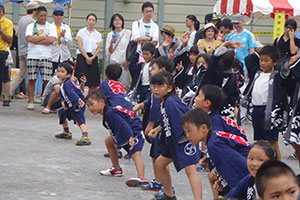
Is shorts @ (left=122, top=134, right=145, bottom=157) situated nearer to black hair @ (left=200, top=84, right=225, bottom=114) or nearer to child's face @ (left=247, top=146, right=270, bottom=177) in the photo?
black hair @ (left=200, top=84, right=225, bottom=114)

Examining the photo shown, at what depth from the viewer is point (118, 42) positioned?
1328 cm

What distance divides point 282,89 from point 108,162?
7.58 ft

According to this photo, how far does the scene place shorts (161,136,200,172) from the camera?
20.4ft

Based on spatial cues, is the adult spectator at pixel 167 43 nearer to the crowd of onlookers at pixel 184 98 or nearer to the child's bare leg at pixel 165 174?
the crowd of onlookers at pixel 184 98

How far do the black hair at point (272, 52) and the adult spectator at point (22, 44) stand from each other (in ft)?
22.6

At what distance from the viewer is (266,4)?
53.8ft

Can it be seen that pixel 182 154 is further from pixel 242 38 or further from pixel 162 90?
pixel 242 38

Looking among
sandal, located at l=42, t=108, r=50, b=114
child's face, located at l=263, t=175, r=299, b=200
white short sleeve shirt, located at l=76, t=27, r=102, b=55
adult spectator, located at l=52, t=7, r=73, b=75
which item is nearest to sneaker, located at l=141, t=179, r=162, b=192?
child's face, located at l=263, t=175, r=299, b=200

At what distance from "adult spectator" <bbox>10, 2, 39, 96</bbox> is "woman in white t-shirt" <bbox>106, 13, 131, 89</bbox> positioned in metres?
1.71

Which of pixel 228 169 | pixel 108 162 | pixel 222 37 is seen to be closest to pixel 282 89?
pixel 108 162

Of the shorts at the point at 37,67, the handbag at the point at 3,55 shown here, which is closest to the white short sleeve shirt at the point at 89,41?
the shorts at the point at 37,67

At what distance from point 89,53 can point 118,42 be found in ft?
2.03

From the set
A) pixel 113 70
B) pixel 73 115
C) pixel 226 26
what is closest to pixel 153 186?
pixel 113 70

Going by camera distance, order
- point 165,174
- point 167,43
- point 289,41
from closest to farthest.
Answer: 1. point 165,174
2. point 289,41
3. point 167,43
